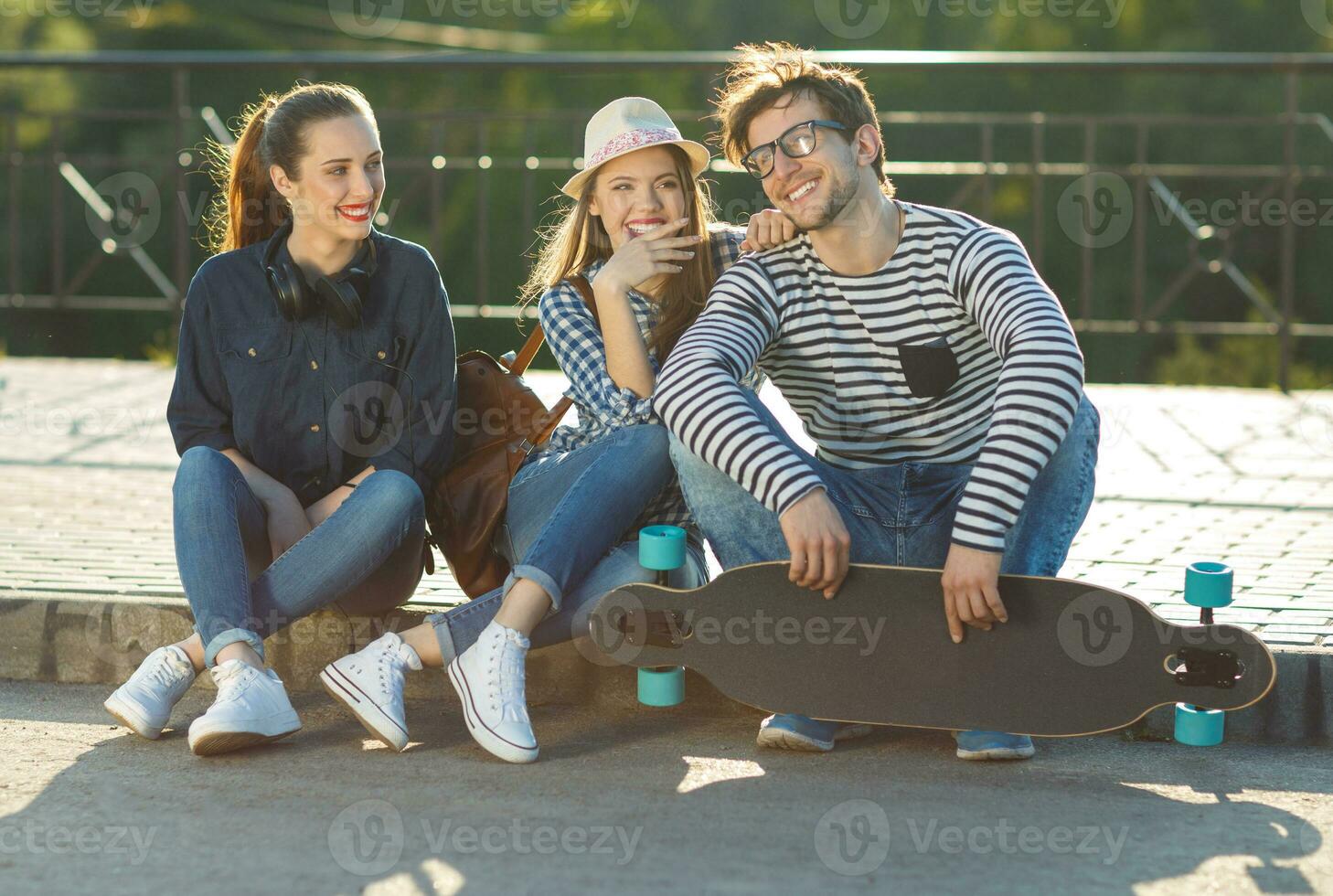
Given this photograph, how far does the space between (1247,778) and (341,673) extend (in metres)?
1.76

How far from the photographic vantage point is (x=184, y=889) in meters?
2.41

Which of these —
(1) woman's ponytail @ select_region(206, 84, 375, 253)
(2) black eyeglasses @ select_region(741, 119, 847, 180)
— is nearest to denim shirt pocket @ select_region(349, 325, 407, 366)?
(1) woman's ponytail @ select_region(206, 84, 375, 253)

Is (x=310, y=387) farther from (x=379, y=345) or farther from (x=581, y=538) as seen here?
(x=581, y=538)

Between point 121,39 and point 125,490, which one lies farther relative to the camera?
point 121,39

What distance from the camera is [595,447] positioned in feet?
11.0

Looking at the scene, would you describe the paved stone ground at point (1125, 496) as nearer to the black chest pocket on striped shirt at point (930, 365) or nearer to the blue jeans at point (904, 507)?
the blue jeans at point (904, 507)

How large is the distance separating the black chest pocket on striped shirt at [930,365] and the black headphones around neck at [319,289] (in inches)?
45.6

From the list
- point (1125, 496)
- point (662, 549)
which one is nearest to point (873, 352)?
point (662, 549)

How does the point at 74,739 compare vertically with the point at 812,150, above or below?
below

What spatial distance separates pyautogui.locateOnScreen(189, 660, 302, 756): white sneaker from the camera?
2.98m

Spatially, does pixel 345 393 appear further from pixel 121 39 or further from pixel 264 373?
pixel 121 39

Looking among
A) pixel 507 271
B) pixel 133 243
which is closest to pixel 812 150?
pixel 133 243

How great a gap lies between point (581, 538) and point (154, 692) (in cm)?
91

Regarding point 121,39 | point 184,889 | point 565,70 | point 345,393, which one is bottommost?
point 184,889
